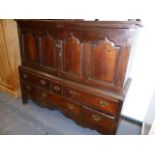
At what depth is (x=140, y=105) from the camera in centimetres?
185

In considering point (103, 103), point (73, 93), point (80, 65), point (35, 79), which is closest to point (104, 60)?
point (80, 65)

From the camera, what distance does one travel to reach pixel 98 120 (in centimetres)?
155

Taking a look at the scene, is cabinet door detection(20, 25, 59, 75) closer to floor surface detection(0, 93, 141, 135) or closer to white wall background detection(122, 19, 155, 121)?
floor surface detection(0, 93, 141, 135)

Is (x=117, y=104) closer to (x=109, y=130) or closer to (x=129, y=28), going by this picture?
(x=109, y=130)

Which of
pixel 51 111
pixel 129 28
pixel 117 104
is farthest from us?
pixel 51 111

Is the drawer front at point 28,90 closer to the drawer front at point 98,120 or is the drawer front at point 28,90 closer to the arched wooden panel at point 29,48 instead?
the arched wooden panel at point 29,48

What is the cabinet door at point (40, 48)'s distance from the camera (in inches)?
61.9

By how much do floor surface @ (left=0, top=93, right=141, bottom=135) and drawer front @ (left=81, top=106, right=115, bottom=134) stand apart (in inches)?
8.9

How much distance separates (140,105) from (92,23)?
4.32ft

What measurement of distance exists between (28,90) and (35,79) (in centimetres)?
31

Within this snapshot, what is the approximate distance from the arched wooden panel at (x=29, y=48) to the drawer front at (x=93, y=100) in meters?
0.65

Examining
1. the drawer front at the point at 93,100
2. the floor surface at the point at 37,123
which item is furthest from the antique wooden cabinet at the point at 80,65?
the floor surface at the point at 37,123
